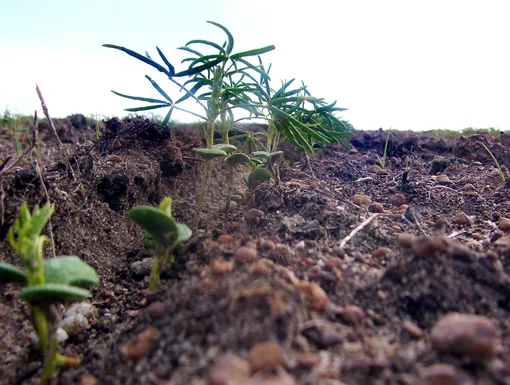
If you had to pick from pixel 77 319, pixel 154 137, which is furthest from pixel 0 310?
pixel 154 137

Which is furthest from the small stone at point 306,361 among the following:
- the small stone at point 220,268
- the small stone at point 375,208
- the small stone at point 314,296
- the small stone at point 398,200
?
the small stone at point 398,200

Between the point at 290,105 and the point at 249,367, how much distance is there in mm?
1446

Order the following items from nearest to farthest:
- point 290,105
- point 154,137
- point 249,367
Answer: point 249,367, point 290,105, point 154,137

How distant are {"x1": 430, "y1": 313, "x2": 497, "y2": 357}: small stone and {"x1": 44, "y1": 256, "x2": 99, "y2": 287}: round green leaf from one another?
2.45ft

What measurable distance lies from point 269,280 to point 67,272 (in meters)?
0.47

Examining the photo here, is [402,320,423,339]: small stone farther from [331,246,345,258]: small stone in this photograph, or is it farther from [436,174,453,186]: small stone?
[436,174,453,186]: small stone

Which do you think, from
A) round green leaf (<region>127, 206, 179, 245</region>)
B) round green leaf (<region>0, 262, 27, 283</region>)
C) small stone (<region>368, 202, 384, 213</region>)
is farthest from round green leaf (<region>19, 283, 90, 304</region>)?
small stone (<region>368, 202, 384, 213</region>)

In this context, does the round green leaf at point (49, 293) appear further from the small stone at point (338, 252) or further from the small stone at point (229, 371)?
the small stone at point (338, 252)

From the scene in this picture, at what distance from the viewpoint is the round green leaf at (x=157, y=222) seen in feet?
→ 3.28

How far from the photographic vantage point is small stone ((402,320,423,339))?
0.81 metres

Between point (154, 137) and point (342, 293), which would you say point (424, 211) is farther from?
point (154, 137)

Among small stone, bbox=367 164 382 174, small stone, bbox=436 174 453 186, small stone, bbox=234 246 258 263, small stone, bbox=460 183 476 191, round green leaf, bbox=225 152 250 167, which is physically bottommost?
small stone, bbox=234 246 258 263

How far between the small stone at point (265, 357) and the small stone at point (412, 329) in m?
0.31

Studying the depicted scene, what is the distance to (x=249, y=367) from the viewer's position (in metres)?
0.67
